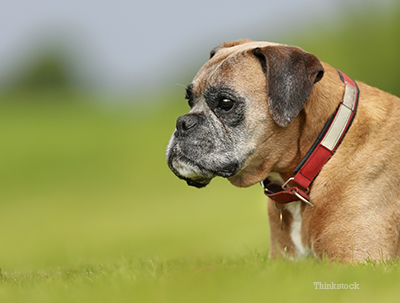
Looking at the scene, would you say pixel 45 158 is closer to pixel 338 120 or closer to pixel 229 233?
pixel 229 233

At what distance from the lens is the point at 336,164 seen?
4.43 metres

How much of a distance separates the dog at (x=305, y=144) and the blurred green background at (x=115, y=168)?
319cm

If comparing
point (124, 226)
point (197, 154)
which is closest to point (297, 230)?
point (197, 154)

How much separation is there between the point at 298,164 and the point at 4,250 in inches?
258

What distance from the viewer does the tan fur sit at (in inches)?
168

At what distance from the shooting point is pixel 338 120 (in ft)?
14.5

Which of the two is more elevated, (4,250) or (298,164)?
(298,164)

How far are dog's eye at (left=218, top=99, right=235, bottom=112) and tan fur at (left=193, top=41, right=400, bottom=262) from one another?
147mm

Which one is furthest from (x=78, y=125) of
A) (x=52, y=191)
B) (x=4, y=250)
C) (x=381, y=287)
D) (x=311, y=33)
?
(x=381, y=287)

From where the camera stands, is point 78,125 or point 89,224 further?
point 78,125

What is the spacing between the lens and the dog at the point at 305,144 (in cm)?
431

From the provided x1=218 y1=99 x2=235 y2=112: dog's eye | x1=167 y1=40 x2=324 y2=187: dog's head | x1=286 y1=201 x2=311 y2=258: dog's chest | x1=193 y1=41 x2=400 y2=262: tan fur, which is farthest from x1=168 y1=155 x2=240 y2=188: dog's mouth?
x1=286 y1=201 x2=311 y2=258: dog's chest

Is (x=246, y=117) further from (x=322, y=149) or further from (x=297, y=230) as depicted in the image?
(x=297, y=230)
